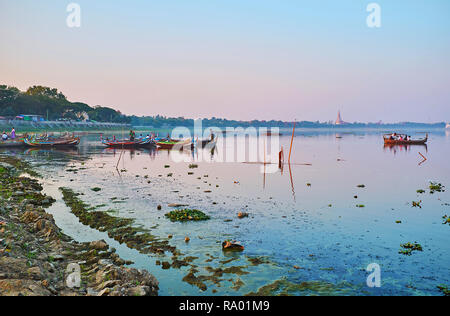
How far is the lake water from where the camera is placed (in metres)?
8.59

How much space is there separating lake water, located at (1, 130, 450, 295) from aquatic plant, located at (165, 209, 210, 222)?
0.43 m

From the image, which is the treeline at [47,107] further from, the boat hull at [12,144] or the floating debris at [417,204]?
the floating debris at [417,204]

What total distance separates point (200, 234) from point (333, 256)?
16.3 ft

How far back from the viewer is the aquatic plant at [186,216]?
1395cm

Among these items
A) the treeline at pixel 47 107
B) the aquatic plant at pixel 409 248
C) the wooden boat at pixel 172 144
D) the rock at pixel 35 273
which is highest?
the treeline at pixel 47 107

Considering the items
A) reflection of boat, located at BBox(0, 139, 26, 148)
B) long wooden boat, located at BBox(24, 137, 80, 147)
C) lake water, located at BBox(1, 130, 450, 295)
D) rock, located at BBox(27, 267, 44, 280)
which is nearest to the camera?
rock, located at BBox(27, 267, 44, 280)

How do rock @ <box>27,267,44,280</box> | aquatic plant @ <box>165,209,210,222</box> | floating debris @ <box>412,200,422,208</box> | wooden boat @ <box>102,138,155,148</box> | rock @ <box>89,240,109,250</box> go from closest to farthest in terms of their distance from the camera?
rock @ <box>27,267,44,280</box>, rock @ <box>89,240,109,250</box>, aquatic plant @ <box>165,209,210,222</box>, floating debris @ <box>412,200,422,208</box>, wooden boat @ <box>102,138,155,148</box>

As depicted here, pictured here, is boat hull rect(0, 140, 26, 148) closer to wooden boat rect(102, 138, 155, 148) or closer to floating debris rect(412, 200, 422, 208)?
wooden boat rect(102, 138, 155, 148)

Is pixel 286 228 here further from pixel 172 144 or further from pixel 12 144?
pixel 12 144

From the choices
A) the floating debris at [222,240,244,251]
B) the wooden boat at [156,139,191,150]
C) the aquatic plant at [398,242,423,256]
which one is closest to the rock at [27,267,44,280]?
Answer: the floating debris at [222,240,244,251]

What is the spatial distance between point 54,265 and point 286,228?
871 cm

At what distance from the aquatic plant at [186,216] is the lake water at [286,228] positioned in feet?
1.40

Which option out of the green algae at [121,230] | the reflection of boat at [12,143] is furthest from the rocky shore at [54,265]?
the reflection of boat at [12,143]
